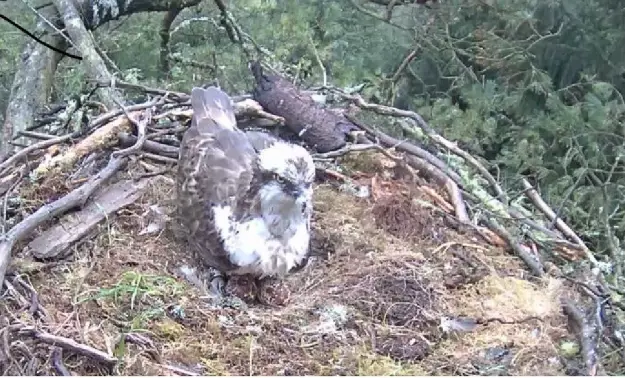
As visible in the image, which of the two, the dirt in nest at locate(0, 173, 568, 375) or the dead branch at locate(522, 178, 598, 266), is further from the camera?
the dead branch at locate(522, 178, 598, 266)

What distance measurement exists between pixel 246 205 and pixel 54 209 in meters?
0.80

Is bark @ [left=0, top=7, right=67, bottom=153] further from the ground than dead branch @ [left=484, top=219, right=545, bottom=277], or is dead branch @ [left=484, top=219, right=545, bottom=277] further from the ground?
dead branch @ [left=484, top=219, right=545, bottom=277]

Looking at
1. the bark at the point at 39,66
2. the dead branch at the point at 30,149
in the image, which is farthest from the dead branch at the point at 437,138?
the bark at the point at 39,66

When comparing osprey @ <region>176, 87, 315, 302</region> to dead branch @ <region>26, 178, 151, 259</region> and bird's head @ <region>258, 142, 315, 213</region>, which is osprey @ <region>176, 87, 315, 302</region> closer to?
bird's head @ <region>258, 142, 315, 213</region>

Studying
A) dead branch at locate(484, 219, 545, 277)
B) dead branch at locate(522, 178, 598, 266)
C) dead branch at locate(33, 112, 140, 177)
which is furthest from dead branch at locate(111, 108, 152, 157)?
dead branch at locate(522, 178, 598, 266)

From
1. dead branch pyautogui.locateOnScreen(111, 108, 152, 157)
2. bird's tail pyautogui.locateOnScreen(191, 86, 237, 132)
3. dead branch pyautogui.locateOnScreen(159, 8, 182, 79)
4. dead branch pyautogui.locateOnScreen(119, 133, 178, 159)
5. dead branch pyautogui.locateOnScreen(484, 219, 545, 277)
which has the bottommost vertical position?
dead branch pyautogui.locateOnScreen(159, 8, 182, 79)

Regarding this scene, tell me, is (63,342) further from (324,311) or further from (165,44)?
(165,44)

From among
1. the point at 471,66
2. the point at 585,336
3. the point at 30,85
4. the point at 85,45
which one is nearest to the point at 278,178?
the point at 585,336

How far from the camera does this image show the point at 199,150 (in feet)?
15.5

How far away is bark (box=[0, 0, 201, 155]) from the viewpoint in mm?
5785

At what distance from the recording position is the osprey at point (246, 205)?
4.35m

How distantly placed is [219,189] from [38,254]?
823mm

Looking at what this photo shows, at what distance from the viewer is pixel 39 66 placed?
5.94 meters

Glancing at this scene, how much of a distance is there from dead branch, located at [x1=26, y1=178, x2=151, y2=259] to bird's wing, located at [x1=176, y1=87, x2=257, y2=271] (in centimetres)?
22
